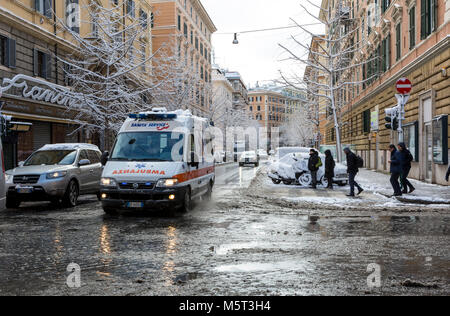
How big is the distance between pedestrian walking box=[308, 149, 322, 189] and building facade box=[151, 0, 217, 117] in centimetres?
2313

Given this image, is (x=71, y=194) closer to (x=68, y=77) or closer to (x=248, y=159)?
(x=68, y=77)

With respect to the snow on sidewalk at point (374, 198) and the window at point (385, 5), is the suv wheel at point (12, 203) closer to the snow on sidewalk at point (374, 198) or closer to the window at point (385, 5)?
the snow on sidewalk at point (374, 198)

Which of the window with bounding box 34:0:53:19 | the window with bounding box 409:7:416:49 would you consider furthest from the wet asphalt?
the window with bounding box 34:0:53:19

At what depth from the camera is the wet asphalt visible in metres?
4.61

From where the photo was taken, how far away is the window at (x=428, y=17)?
17969 mm

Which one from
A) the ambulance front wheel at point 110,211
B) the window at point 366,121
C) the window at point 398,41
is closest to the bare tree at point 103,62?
the ambulance front wheel at point 110,211

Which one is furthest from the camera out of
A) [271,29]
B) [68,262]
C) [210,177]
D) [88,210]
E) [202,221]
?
[271,29]

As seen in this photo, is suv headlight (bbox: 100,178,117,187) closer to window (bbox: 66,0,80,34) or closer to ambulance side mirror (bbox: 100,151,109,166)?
ambulance side mirror (bbox: 100,151,109,166)

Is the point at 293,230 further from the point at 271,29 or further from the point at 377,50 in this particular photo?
the point at 377,50

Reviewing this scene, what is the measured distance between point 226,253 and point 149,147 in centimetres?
489

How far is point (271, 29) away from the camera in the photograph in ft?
95.4

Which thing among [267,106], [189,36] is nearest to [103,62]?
[189,36]
